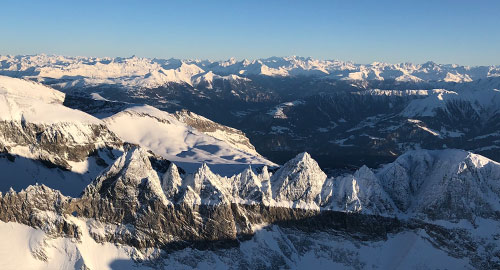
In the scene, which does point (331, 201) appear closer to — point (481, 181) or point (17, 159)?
point (481, 181)

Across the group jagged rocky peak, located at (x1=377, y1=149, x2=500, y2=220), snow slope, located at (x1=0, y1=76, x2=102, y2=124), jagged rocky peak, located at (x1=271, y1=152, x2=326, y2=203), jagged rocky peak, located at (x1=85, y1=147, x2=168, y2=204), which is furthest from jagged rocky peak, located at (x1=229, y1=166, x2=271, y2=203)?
snow slope, located at (x1=0, y1=76, x2=102, y2=124)

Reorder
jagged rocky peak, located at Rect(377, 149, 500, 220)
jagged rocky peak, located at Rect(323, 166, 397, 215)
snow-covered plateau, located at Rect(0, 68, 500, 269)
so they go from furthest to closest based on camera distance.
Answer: jagged rocky peak, located at Rect(323, 166, 397, 215), jagged rocky peak, located at Rect(377, 149, 500, 220), snow-covered plateau, located at Rect(0, 68, 500, 269)

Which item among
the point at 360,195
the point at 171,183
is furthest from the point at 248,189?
the point at 360,195

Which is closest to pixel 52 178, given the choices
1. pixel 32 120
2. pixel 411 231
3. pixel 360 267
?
pixel 32 120

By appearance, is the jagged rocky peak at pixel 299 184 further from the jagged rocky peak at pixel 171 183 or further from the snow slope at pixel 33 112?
the snow slope at pixel 33 112

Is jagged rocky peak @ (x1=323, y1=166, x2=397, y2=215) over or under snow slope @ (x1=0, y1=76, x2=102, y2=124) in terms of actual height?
under

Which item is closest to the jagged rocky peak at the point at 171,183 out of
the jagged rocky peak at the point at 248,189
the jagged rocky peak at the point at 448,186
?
the jagged rocky peak at the point at 248,189

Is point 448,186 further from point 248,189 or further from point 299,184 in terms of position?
point 248,189

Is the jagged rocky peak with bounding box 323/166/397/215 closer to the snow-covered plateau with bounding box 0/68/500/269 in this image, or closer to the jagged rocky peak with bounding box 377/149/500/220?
the snow-covered plateau with bounding box 0/68/500/269
